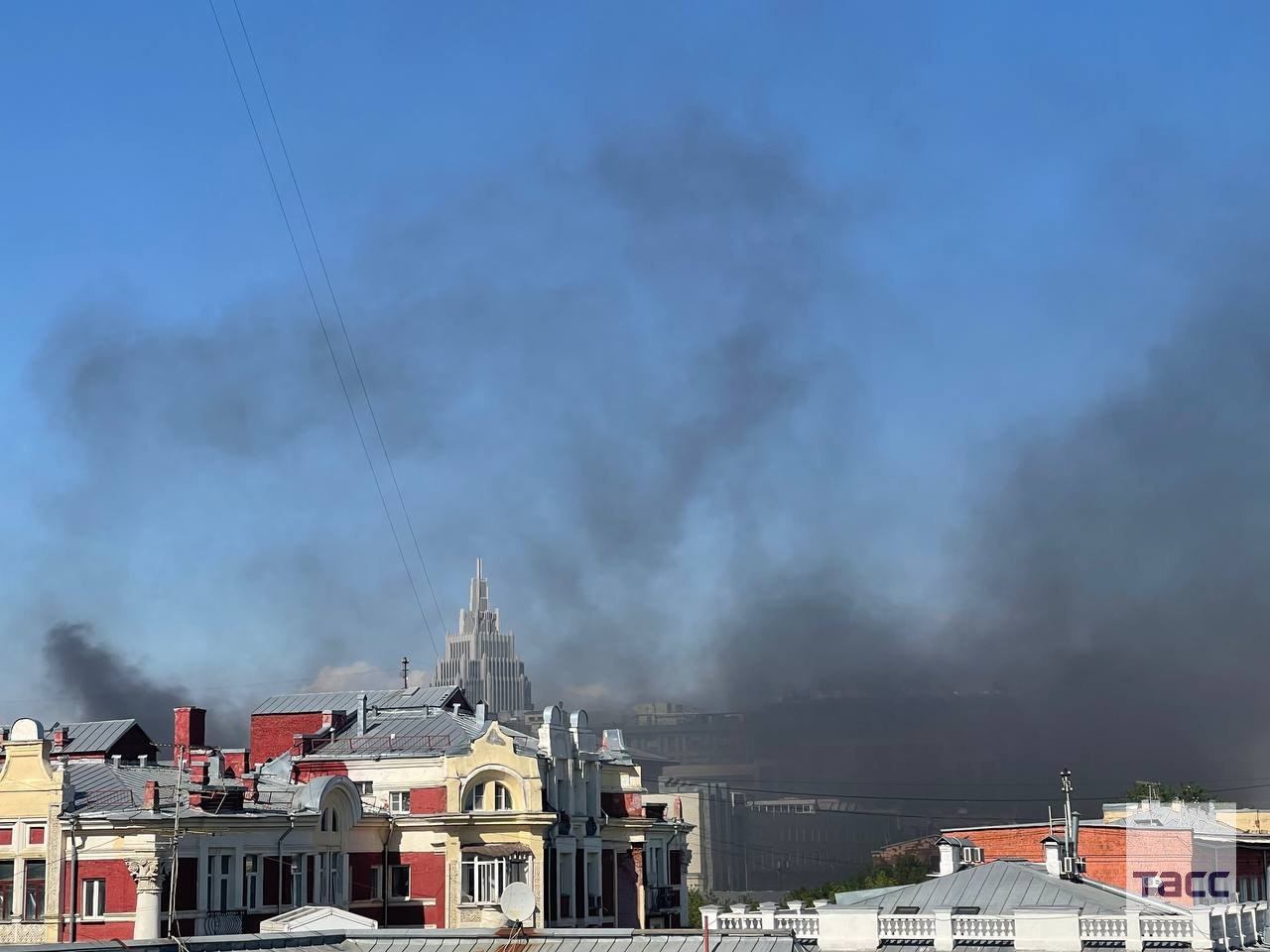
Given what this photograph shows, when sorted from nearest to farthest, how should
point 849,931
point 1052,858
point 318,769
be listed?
1. point 849,931
2. point 1052,858
3. point 318,769

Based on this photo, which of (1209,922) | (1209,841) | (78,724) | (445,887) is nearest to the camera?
(1209,922)

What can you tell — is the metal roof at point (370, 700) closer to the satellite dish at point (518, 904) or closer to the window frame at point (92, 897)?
the window frame at point (92, 897)

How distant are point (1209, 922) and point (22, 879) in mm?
42775

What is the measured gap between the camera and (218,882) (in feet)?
207

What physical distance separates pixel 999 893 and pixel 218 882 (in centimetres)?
2973

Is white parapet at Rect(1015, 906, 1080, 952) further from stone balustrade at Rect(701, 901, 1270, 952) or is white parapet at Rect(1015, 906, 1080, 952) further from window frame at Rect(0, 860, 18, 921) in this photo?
window frame at Rect(0, 860, 18, 921)

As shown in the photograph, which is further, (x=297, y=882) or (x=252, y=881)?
(x=297, y=882)

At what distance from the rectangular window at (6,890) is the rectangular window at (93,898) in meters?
3.15

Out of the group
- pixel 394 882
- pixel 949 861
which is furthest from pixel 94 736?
pixel 949 861

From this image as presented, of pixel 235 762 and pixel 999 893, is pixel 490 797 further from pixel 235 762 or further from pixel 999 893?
pixel 999 893

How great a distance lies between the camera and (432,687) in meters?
93.9

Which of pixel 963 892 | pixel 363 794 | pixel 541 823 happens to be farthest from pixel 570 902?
pixel 963 892

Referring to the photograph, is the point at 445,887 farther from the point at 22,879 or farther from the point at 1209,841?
the point at 1209,841

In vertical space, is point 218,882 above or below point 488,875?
above
